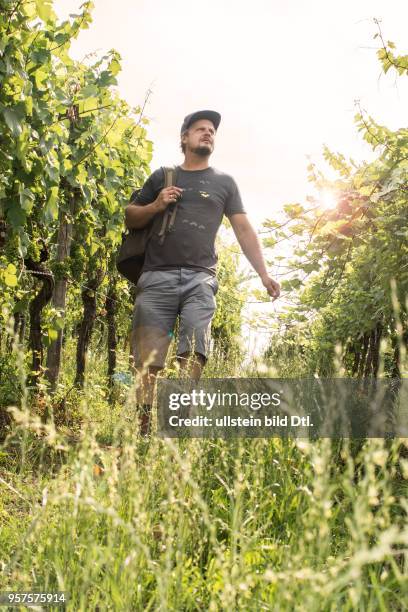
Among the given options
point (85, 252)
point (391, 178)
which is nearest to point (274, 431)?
point (391, 178)

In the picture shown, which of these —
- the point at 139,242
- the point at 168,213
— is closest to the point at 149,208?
the point at 168,213

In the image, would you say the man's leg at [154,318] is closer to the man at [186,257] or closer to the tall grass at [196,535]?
the man at [186,257]

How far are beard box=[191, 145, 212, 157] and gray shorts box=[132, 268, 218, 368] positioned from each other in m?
0.74

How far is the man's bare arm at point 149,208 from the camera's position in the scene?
146 inches

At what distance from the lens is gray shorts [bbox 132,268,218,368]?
143 inches

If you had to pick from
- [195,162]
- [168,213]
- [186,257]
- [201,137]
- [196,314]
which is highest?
[201,137]

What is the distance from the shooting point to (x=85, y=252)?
629 cm

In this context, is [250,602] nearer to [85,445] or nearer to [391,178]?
[85,445]

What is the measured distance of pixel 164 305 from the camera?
12.1ft

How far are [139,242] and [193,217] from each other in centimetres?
36

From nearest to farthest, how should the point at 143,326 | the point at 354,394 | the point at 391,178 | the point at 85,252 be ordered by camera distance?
the point at 391,178 → the point at 143,326 → the point at 354,394 → the point at 85,252

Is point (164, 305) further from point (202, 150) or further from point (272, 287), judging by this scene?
point (202, 150)

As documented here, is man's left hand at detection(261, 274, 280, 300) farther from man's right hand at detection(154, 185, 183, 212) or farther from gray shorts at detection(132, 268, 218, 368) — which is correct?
man's right hand at detection(154, 185, 183, 212)

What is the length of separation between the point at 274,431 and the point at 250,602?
4.68 ft
